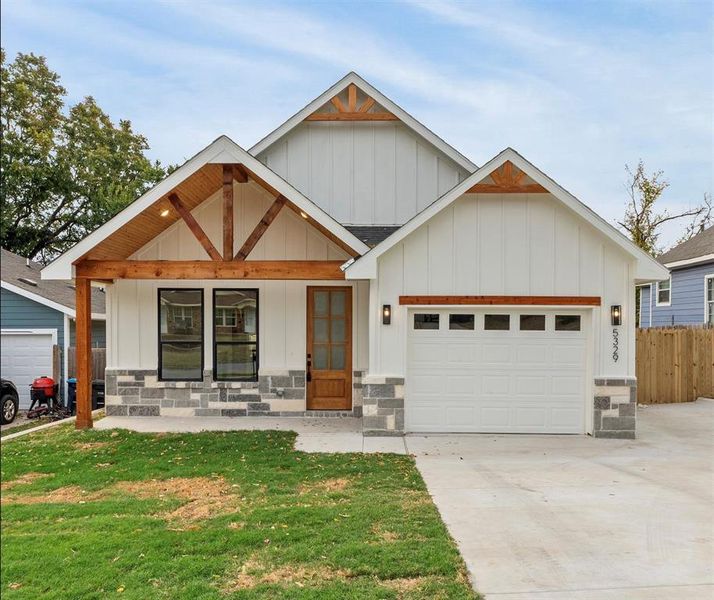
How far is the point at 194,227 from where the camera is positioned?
733 cm

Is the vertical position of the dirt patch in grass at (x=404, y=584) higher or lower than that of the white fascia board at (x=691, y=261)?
lower

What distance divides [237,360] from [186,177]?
341 centimetres

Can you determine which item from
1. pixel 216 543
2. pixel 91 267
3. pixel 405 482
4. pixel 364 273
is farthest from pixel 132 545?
pixel 91 267

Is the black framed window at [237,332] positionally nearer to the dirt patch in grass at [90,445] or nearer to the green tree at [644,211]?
the dirt patch in grass at [90,445]

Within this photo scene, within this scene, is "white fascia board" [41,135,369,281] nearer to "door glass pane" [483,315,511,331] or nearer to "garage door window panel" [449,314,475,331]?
"garage door window panel" [449,314,475,331]

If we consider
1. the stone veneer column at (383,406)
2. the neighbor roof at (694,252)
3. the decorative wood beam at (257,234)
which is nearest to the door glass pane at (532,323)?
the stone veneer column at (383,406)

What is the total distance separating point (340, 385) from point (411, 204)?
12.3 feet

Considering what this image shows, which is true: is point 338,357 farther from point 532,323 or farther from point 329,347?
point 532,323

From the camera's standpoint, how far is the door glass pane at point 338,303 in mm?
8984

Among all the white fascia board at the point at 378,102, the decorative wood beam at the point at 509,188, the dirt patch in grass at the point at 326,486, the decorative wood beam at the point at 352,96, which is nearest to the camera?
the dirt patch in grass at the point at 326,486

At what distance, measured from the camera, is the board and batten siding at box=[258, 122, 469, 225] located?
976cm

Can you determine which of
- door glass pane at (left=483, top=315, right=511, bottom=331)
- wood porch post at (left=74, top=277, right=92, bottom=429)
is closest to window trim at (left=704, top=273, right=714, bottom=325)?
door glass pane at (left=483, top=315, right=511, bottom=331)

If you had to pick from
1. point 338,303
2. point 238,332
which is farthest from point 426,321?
point 238,332

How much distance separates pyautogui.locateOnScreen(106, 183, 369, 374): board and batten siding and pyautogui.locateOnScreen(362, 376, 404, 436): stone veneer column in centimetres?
152
